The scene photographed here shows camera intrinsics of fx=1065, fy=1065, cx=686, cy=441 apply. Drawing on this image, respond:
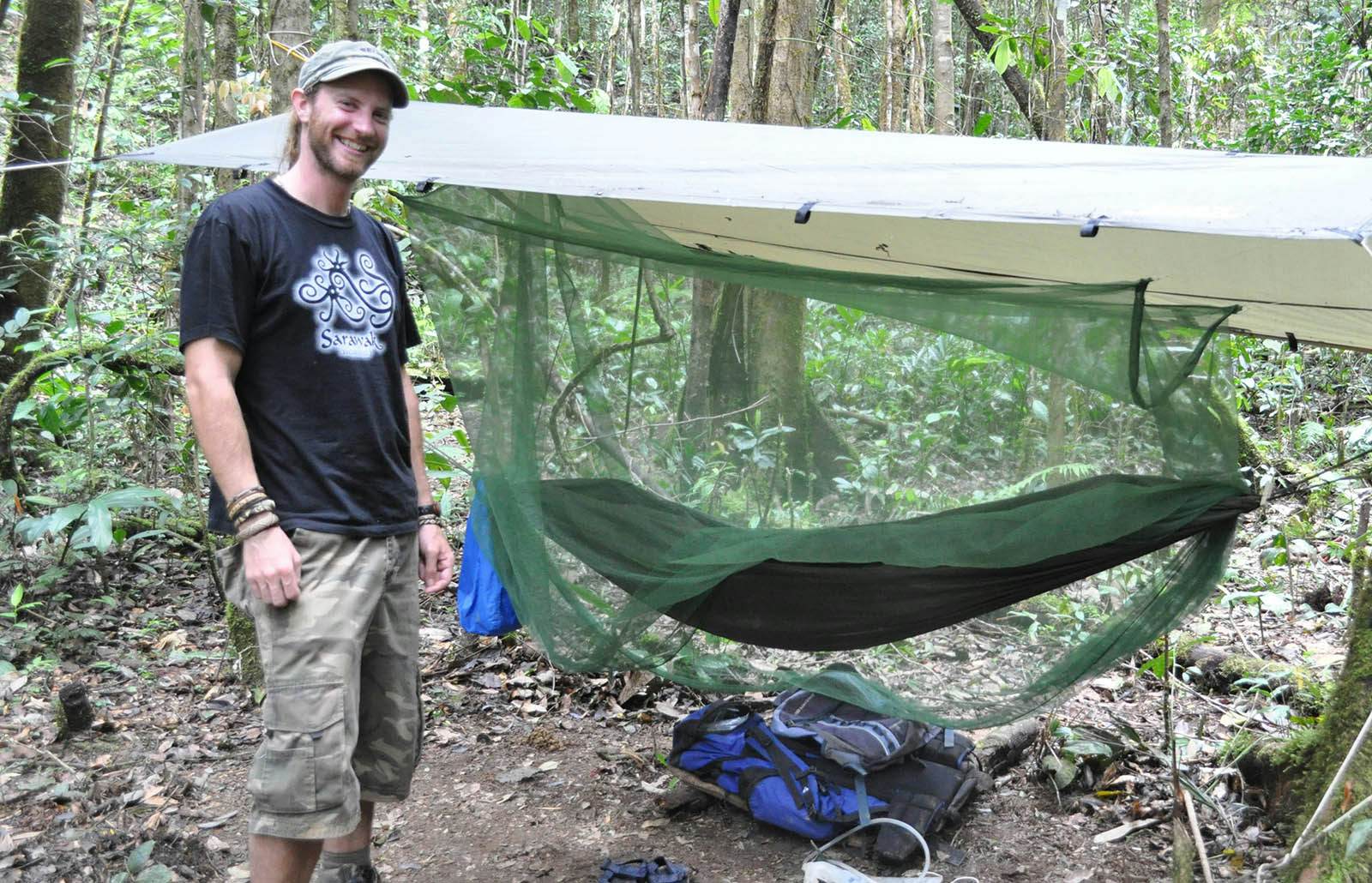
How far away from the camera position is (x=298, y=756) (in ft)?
4.78

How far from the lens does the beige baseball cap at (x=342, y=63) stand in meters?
1.50

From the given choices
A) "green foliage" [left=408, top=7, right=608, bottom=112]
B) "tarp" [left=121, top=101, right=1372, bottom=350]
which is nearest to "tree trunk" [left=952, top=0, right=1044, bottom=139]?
"green foliage" [left=408, top=7, right=608, bottom=112]

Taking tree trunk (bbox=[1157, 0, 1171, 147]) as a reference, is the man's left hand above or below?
below

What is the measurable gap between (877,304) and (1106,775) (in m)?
1.42

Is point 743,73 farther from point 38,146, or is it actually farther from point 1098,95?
point 1098,95

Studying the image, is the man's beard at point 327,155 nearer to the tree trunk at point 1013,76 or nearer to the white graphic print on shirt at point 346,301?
the white graphic print on shirt at point 346,301

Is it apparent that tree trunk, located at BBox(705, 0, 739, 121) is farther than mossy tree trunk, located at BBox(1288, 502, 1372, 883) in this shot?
Yes

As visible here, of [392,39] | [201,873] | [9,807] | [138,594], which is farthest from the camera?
[392,39]

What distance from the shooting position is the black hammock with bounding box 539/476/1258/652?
1777mm

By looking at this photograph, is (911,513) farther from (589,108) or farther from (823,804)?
(589,108)

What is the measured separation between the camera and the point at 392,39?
17.1ft

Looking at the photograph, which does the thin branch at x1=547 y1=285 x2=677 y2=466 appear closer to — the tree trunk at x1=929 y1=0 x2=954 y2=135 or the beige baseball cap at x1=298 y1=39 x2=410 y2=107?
the beige baseball cap at x1=298 y1=39 x2=410 y2=107

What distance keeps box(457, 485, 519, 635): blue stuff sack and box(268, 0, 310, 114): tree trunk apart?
1.36m

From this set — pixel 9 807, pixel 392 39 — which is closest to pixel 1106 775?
pixel 9 807
